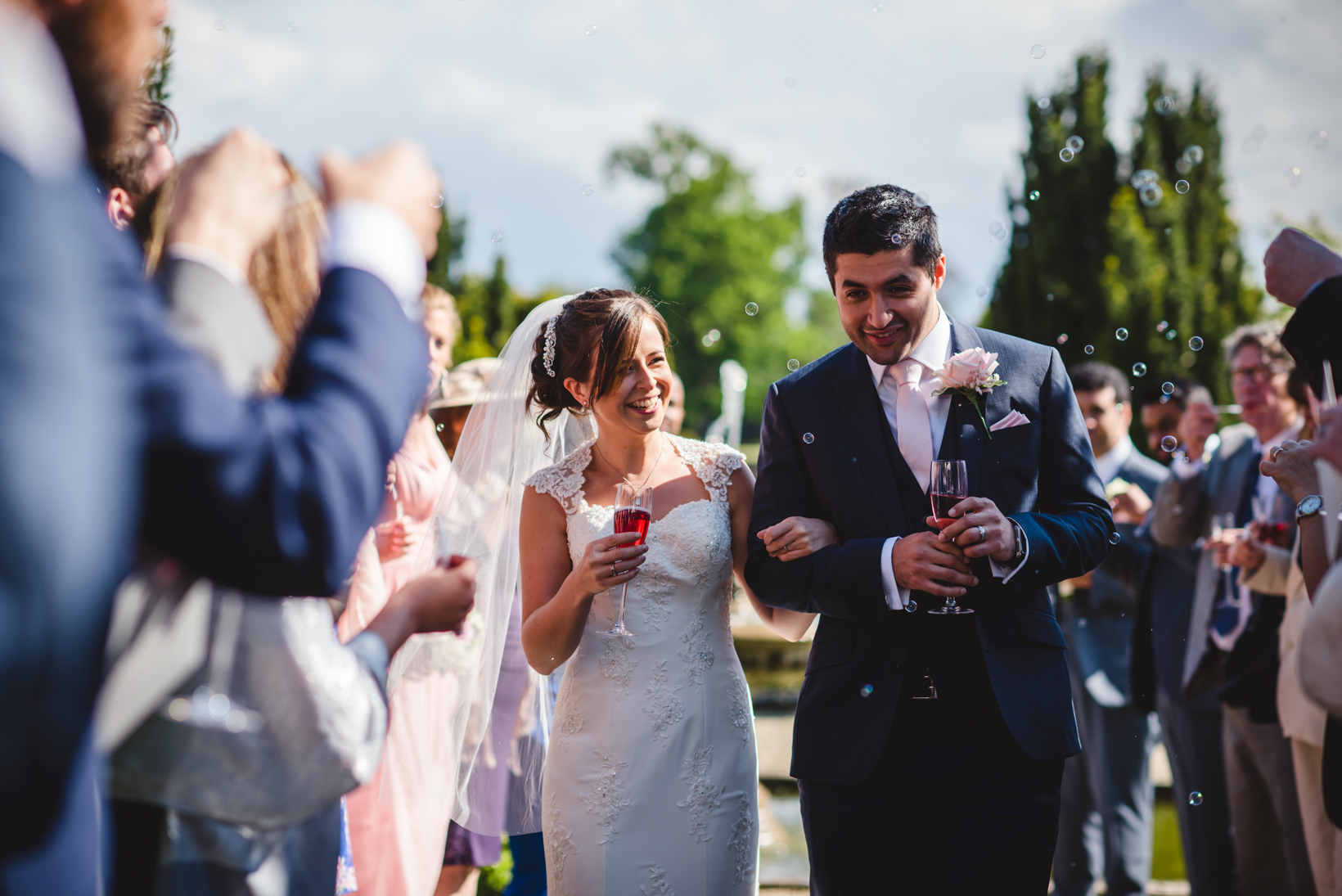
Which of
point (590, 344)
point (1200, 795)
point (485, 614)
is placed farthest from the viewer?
point (1200, 795)

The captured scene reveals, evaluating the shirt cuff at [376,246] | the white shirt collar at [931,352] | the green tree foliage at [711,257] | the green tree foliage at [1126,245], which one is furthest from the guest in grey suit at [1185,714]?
the green tree foliage at [711,257]

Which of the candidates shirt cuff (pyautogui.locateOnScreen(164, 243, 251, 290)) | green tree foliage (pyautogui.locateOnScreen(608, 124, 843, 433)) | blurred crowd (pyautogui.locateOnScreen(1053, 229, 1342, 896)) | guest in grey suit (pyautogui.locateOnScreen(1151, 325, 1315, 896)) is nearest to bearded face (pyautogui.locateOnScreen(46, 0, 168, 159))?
shirt cuff (pyautogui.locateOnScreen(164, 243, 251, 290))

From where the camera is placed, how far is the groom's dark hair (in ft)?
9.94

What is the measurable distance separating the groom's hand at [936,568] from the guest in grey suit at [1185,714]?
9.89ft

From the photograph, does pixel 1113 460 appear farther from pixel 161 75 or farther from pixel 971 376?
pixel 161 75

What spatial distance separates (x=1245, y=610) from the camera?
4688 mm

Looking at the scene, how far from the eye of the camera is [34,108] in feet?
3.45

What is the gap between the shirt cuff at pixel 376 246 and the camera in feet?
4.40

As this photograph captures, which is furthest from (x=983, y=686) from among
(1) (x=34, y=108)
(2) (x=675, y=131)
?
(2) (x=675, y=131)

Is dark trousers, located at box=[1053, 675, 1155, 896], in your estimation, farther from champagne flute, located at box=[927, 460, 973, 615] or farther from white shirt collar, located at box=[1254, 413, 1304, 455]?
champagne flute, located at box=[927, 460, 973, 615]

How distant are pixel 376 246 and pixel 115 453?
482 millimetres

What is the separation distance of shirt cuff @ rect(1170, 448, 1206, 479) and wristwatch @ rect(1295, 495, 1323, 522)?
2.19 meters

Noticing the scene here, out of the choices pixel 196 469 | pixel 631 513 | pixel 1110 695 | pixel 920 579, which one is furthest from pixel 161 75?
pixel 1110 695

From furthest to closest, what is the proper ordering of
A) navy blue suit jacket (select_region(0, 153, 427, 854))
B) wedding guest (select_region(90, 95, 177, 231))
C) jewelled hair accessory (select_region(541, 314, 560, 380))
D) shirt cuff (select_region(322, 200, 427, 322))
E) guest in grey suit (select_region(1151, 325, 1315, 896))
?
guest in grey suit (select_region(1151, 325, 1315, 896)) < jewelled hair accessory (select_region(541, 314, 560, 380)) < wedding guest (select_region(90, 95, 177, 231)) < shirt cuff (select_region(322, 200, 427, 322)) < navy blue suit jacket (select_region(0, 153, 427, 854))
